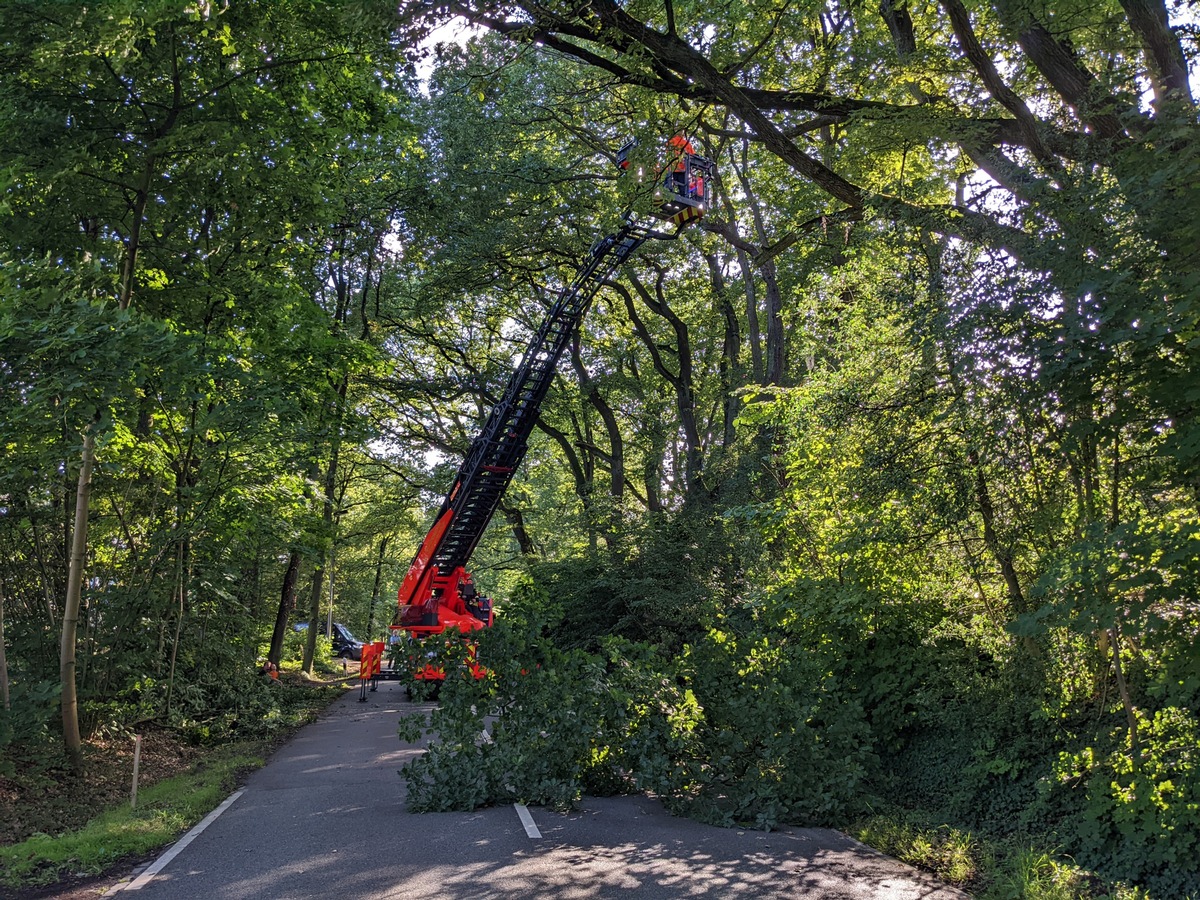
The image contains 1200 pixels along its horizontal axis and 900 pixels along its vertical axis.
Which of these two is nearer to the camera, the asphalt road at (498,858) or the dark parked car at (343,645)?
the asphalt road at (498,858)

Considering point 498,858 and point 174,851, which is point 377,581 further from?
point 498,858

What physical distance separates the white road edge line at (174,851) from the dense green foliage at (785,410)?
2.16 m

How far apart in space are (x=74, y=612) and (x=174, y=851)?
362 centimetres

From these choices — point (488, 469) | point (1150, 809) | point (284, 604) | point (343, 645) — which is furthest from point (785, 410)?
point (343, 645)

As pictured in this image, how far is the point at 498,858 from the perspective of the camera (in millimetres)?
6895

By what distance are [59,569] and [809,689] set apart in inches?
405

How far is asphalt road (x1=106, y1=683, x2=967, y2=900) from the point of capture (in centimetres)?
614

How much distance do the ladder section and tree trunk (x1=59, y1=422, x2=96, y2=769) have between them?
28.8 ft

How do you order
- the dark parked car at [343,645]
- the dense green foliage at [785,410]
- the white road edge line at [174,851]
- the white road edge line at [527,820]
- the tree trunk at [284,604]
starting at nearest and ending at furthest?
the dense green foliage at [785,410] < the white road edge line at [174,851] < the white road edge line at [527,820] < the tree trunk at [284,604] < the dark parked car at [343,645]

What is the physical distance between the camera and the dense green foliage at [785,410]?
19.8 ft

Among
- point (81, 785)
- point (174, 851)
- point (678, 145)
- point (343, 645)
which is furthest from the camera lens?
point (343, 645)

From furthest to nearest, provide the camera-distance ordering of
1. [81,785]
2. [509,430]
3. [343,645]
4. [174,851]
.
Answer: [343,645] → [509,430] → [81,785] → [174,851]

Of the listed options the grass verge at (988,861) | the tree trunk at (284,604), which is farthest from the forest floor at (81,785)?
the tree trunk at (284,604)

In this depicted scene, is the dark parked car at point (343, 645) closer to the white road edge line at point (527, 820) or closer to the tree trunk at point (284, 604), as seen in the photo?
the tree trunk at point (284, 604)
